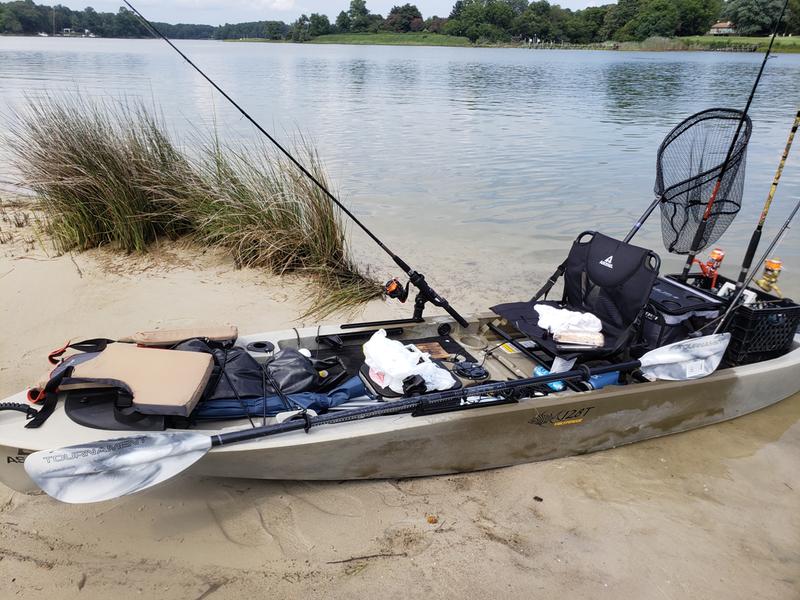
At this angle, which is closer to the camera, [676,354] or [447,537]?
[447,537]

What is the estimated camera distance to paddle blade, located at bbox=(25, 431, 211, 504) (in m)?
2.44

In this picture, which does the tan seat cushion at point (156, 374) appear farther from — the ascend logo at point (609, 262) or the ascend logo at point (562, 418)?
the ascend logo at point (609, 262)

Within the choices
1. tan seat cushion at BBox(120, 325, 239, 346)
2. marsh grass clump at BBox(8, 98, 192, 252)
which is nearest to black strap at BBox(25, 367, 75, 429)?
tan seat cushion at BBox(120, 325, 239, 346)

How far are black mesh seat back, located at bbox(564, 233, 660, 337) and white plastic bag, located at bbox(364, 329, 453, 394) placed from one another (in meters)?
1.32

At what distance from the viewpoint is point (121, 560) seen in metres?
2.72

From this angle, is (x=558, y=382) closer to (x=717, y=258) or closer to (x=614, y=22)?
(x=717, y=258)

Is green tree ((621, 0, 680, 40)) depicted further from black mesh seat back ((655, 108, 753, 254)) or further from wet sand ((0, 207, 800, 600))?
wet sand ((0, 207, 800, 600))

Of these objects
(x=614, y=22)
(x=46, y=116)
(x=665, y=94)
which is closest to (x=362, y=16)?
(x=614, y=22)

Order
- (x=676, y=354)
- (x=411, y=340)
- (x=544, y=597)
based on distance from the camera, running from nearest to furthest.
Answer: (x=544, y=597)
(x=676, y=354)
(x=411, y=340)

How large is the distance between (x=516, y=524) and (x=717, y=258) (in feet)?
9.66

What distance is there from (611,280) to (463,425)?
5.29ft

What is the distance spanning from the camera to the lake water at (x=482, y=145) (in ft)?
26.3

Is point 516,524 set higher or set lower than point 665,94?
lower

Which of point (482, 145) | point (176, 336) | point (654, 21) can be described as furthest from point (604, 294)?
point (654, 21)
